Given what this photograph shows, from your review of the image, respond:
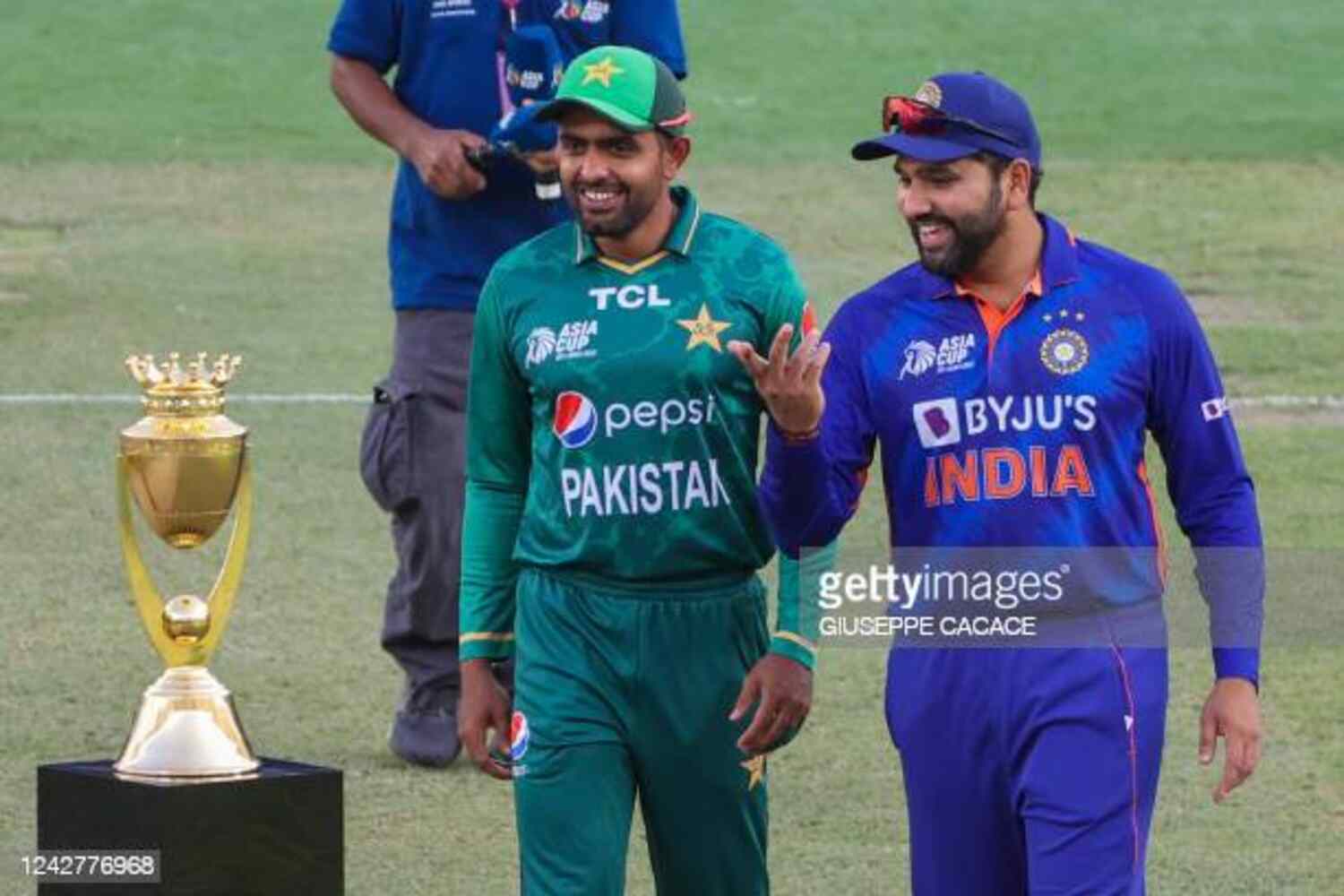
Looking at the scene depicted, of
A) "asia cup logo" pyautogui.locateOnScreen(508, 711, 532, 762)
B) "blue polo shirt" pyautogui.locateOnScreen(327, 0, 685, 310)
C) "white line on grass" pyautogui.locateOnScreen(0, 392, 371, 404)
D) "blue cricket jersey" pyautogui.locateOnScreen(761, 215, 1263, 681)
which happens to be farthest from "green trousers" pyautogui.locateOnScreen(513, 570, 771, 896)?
"white line on grass" pyautogui.locateOnScreen(0, 392, 371, 404)

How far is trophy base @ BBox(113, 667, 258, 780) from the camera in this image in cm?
683

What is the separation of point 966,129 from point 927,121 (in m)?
0.07

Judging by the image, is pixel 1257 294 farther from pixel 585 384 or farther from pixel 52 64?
pixel 585 384

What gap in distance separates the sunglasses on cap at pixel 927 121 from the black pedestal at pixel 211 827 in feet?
5.23

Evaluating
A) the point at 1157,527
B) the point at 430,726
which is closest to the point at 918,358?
the point at 1157,527

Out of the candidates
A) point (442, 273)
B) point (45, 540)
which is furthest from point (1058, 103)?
point (442, 273)

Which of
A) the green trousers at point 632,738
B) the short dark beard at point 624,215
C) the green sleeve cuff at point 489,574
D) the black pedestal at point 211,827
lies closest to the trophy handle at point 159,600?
the black pedestal at point 211,827

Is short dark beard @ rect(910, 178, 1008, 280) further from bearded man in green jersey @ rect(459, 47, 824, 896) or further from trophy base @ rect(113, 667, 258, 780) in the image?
trophy base @ rect(113, 667, 258, 780)

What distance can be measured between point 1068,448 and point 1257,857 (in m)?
2.57

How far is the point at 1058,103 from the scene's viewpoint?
20.8 meters

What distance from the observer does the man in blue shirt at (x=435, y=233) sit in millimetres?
9367

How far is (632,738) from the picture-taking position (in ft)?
22.8

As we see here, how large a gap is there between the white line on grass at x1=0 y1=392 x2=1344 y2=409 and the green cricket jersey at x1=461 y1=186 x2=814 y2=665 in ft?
23.9

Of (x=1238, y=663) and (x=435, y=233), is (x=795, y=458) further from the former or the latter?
(x=435, y=233)
